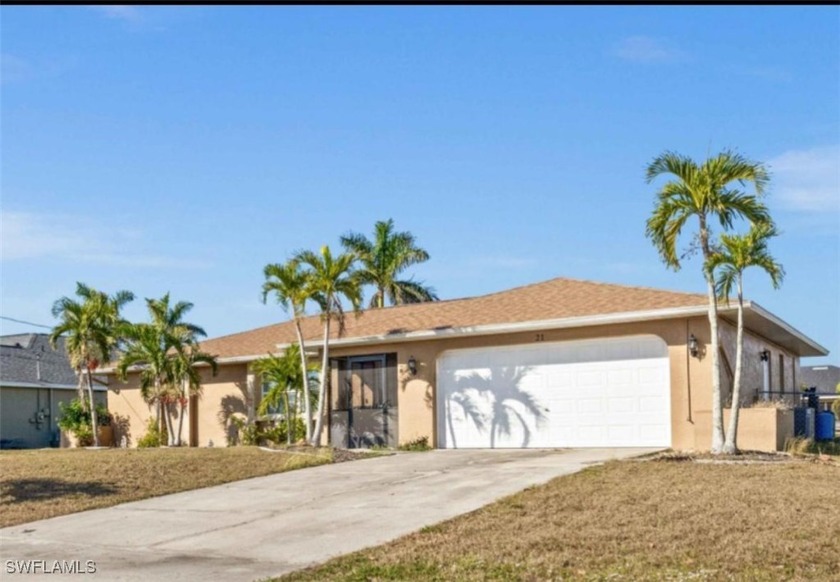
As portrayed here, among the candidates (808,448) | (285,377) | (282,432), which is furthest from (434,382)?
(808,448)

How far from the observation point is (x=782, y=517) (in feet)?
36.8

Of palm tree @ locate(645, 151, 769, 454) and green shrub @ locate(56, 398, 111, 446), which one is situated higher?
palm tree @ locate(645, 151, 769, 454)

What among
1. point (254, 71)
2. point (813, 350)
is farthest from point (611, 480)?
point (813, 350)

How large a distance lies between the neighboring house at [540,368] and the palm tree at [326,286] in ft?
4.91

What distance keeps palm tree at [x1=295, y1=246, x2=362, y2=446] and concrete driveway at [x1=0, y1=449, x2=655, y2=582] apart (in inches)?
165

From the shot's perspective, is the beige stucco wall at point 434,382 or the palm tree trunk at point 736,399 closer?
the palm tree trunk at point 736,399

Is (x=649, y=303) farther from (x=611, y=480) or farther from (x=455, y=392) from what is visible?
(x=611, y=480)

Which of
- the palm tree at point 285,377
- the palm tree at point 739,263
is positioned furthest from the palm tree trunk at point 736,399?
the palm tree at point 285,377

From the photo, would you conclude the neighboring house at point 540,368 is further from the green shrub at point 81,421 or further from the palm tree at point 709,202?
the green shrub at point 81,421

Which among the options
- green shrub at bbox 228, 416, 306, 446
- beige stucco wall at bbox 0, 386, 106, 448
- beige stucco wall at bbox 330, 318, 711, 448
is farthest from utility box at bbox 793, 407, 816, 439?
beige stucco wall at bbox 0, 386, 106, 448

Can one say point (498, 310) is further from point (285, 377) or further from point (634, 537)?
point (634, 537)

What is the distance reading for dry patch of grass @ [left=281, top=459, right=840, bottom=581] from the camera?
30.0 feet

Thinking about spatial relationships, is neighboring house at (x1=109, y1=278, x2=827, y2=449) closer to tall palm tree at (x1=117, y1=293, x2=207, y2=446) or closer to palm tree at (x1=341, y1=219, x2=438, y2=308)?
tall palm tree at (x1=117, y1=293, x2=207, y2=446)

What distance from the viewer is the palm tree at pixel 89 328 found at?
97.6 feet
